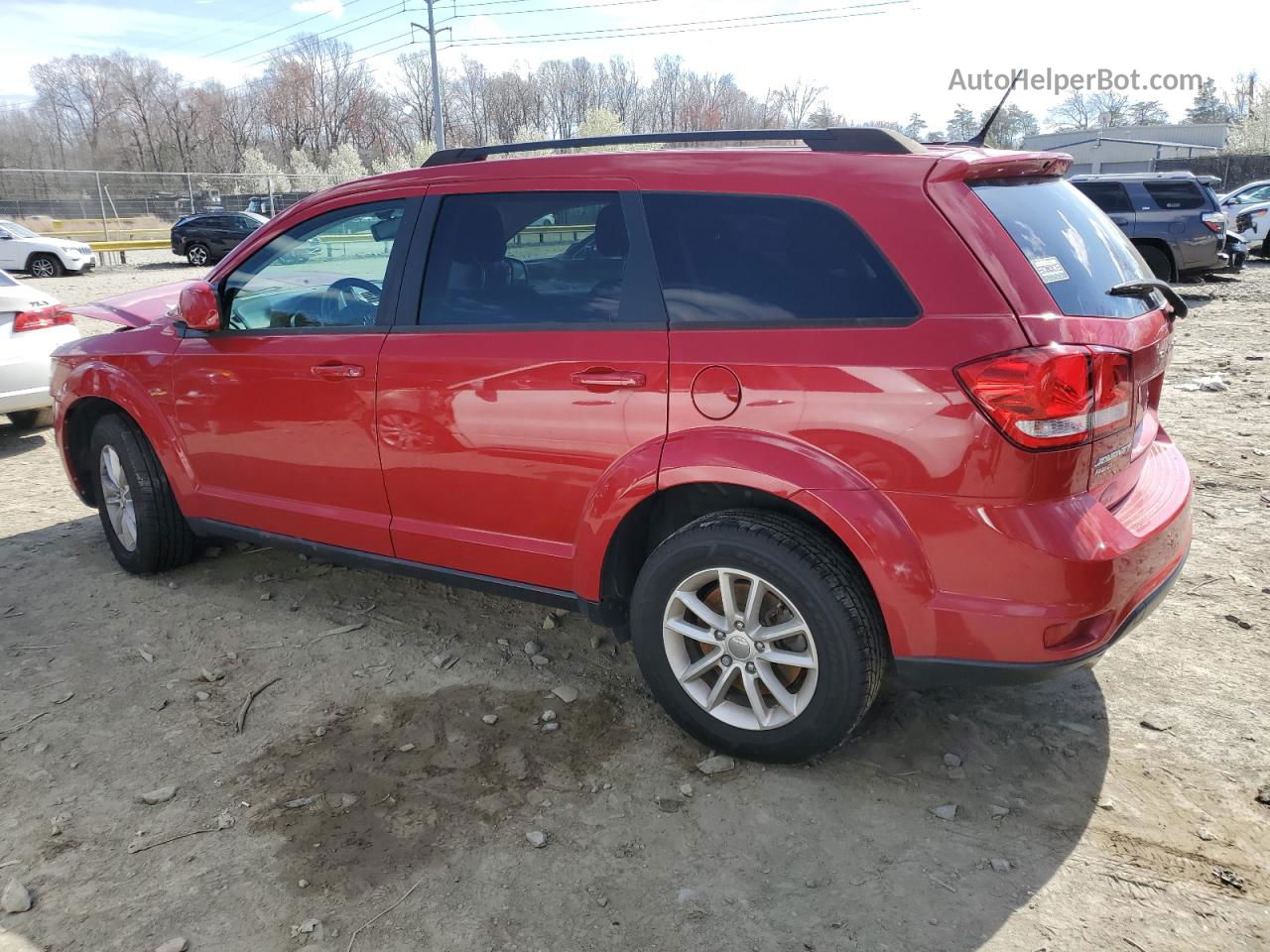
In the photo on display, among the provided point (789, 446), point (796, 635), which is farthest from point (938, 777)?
point (789, 446)

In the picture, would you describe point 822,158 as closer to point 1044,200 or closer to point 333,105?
point 1044,200

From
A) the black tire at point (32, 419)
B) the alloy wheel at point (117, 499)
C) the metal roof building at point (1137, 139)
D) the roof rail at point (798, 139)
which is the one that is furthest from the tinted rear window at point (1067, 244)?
the metal roof building at point (1137, 139)

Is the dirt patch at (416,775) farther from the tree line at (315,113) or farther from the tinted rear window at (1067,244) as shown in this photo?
the tree line at (315,113)

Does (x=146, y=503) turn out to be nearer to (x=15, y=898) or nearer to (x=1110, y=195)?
(x=15, y=898)

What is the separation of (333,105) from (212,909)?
344 ft

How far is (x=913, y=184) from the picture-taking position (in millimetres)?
2625

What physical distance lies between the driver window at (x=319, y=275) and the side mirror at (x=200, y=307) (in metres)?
0.10

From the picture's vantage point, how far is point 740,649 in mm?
2953

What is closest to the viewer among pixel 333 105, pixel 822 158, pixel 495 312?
pixel 822 158

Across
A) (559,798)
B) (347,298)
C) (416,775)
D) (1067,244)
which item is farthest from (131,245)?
(1067,244)

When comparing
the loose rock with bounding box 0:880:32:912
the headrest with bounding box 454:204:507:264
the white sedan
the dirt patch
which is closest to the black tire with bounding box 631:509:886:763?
the dirt patch

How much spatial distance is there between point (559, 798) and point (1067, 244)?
7.47 ft

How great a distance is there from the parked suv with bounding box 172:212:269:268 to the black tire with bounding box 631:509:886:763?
26.8 m

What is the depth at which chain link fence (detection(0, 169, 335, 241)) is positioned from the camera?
109 feet
